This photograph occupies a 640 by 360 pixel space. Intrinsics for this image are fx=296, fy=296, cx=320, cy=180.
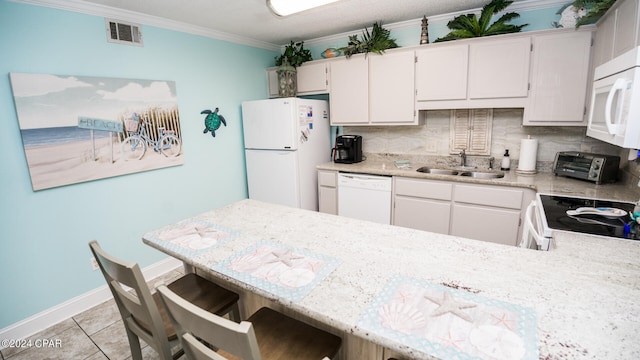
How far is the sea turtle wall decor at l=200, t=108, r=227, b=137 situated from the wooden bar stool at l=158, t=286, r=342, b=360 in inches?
99.4

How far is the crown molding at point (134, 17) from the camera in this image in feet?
7.29

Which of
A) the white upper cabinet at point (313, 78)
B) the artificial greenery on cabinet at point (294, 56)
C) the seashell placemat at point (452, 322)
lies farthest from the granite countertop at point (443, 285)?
the artificial greenery on cabinet at point (294, 56)

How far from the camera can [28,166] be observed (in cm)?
215

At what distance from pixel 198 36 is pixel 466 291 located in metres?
3.40

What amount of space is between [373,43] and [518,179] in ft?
6.51

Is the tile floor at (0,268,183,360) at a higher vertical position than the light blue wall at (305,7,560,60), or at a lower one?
lower

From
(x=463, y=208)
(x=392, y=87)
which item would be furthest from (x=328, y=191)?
(x=463, y=208)

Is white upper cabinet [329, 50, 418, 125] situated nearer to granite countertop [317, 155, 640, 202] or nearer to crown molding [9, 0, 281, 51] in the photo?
granite countertop [317, 155, 640, 202]

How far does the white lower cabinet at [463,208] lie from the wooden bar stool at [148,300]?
2.07 m

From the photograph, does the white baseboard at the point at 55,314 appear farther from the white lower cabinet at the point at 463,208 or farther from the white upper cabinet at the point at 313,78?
the white upper cabinet at the point at 313,78

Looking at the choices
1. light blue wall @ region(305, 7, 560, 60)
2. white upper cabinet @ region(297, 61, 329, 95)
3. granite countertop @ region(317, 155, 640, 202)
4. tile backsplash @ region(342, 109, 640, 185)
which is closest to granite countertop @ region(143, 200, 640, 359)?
granite countertop @ region(317, 155, 640, 202)

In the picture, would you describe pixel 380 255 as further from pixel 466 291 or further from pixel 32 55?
pixel 32 55

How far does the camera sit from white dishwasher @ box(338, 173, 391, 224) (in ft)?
10.4

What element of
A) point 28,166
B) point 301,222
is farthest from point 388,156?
point 28,166
